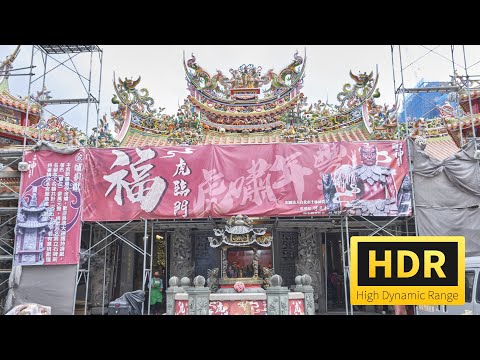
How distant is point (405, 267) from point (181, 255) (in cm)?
995

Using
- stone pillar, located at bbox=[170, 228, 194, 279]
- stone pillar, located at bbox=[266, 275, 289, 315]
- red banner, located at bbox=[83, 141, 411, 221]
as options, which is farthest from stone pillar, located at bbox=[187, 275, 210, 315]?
stone pillar, located at bbox=[170, 228, 194, 279]

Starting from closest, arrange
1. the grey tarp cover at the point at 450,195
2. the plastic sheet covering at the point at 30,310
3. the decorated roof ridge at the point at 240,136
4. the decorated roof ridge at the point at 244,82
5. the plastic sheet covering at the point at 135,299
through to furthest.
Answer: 1. the plastic sheet covering at the point at 30,310
2. the plastic sheet covering at the point at 135,299
3. the grey tarp cover at the point at 450,195
4. the decorated roof ridge at the point at 240,136
5. the decorated roof ridge at the point at 244,82

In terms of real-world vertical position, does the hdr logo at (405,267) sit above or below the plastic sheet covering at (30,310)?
above

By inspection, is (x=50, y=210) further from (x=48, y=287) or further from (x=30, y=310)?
(x=30, y=310)

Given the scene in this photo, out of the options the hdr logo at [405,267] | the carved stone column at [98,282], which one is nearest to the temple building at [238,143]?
the carved stone column at [98,282]

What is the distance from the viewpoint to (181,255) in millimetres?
13430

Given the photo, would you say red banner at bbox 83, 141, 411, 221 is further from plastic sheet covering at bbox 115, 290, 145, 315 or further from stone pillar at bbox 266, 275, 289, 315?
stone pillar at bbox 266, 275, 289, 315

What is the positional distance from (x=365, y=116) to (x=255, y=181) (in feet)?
16.0

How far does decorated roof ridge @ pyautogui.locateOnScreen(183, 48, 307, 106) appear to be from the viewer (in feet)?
51.5

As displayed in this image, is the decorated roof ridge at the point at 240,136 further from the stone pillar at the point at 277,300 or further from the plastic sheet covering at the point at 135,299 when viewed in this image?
the stone pillar at the point at 277,300

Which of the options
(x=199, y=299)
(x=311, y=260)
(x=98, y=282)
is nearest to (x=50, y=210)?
(x=98, y=282)

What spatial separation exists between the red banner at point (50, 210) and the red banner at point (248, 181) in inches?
14.6

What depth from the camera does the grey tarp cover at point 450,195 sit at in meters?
10.5
